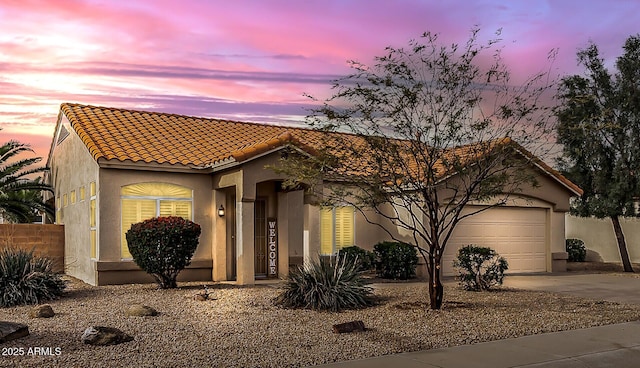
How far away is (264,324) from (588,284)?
1107 centimetres

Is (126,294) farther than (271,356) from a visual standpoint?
Yes

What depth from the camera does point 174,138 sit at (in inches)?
778

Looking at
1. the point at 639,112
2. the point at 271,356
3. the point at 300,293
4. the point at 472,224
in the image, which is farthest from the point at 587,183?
the point at 271,356

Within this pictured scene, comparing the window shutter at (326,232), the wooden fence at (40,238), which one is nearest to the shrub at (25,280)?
the wooden fence at (40,238)

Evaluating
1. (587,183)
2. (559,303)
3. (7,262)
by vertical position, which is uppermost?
(587,183)

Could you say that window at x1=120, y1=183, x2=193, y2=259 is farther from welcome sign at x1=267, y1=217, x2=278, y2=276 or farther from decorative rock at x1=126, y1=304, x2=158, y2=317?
decorative rock at x1=126, y1=304, x2=158, y2=317

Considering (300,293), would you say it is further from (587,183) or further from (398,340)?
(587,183)

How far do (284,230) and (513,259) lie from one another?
8112mm

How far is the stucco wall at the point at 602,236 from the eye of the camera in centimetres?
2498

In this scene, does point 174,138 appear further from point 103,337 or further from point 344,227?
point 103,337

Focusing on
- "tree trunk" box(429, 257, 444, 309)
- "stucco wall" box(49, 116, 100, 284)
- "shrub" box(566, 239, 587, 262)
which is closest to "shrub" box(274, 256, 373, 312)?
"tree trunk" box(429, 257, 444, 309)

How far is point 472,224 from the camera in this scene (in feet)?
68.6

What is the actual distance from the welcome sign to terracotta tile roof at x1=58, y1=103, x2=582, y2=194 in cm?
235

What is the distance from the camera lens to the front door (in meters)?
18.7
